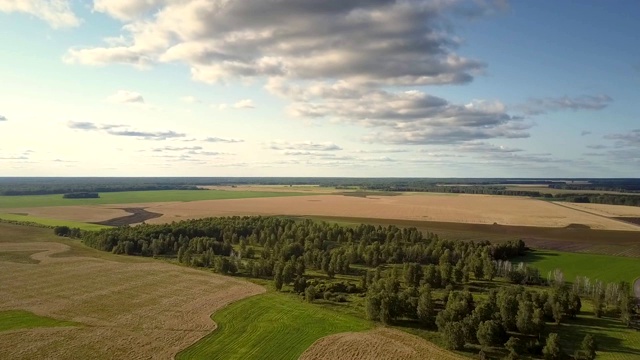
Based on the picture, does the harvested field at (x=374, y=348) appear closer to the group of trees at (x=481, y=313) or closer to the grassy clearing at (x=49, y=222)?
the group of trees at (x=481, y=313)

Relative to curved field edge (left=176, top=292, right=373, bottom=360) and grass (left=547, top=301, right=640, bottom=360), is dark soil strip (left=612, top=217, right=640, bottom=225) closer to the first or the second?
grass (left=547, top=301, right=640, bottom=360)

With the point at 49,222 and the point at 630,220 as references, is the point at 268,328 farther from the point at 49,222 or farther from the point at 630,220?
the point at 630,220

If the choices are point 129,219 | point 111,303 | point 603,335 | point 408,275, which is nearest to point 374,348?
point 603,335

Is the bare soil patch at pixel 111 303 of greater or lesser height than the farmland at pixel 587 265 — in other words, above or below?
below

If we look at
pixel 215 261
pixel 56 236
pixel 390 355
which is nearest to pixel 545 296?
pixel 390 355

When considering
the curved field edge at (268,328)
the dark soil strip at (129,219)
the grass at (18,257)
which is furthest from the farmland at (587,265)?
the dark soil strip at (129,219)

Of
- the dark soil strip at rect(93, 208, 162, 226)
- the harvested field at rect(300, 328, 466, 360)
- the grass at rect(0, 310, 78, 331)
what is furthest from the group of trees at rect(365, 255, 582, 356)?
the dark soil strip at rect(93, 208, 162, 226)
